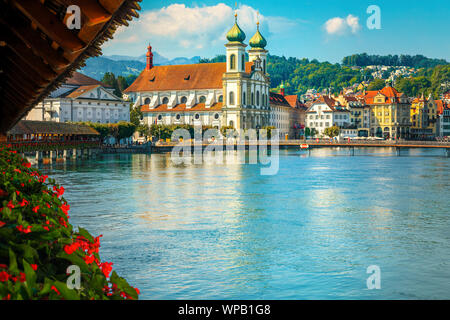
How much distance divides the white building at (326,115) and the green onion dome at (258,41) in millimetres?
22523

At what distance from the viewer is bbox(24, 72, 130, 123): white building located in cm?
10175

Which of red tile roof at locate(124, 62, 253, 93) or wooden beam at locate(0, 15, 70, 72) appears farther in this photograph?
red tile roof at locate(124, 62, 253, 93)

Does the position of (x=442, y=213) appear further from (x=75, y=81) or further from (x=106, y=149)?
(x=75, y=81)

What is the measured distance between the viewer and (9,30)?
788 centimetres

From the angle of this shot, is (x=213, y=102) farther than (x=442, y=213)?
Yes

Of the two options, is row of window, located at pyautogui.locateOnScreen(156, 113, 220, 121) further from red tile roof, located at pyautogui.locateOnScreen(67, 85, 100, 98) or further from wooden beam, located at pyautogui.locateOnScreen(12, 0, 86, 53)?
wooden beam, located at pyautogui.locateOnScreen(12, 0, 86, 53)

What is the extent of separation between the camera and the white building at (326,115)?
155 metres

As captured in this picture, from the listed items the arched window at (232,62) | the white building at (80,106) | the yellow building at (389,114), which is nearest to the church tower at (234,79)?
the arched window at (232,62)

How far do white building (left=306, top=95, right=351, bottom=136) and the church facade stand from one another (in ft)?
40.3

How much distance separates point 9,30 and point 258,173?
51.0 m

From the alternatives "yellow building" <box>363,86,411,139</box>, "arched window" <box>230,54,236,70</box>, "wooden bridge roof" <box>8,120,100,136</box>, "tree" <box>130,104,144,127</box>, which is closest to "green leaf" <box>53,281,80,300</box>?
"wooden bridge roof" <box>8,120,100,136</box>

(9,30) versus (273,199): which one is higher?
(9,30)

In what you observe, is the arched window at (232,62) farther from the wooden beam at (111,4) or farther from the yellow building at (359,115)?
the wooden beam at (111,4)
